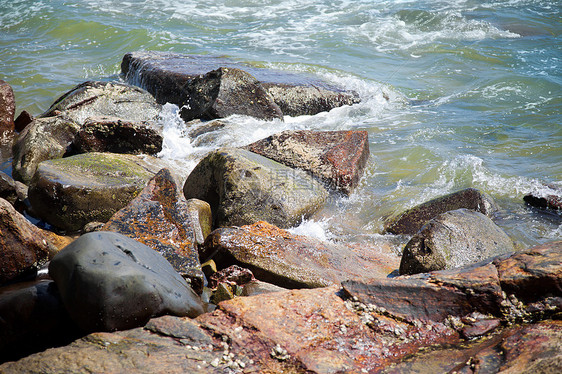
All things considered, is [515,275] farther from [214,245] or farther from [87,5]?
[87,5]

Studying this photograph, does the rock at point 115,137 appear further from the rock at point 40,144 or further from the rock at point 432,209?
the rock at point 432,209

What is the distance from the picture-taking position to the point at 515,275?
2.97 m

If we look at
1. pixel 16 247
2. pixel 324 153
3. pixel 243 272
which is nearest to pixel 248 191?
pixel 243 272

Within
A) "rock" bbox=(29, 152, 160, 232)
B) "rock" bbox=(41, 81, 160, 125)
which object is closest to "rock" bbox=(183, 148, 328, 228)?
"rock" bbox=(29, 152, 160, 232)

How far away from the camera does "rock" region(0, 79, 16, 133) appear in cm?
738

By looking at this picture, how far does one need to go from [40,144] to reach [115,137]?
977 mm

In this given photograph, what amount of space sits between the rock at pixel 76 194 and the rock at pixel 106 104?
2555mm

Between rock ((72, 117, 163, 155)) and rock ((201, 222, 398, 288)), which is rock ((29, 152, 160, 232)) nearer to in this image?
rock ((72, 117, 163, 155))

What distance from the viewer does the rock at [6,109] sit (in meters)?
7.38

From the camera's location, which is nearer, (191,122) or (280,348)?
(280,348)

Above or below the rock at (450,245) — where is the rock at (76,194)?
above

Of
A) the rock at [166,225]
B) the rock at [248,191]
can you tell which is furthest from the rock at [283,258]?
the rock at [248,191]

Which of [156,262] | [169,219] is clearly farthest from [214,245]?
[156,262]

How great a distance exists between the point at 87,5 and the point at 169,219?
16.2 m
